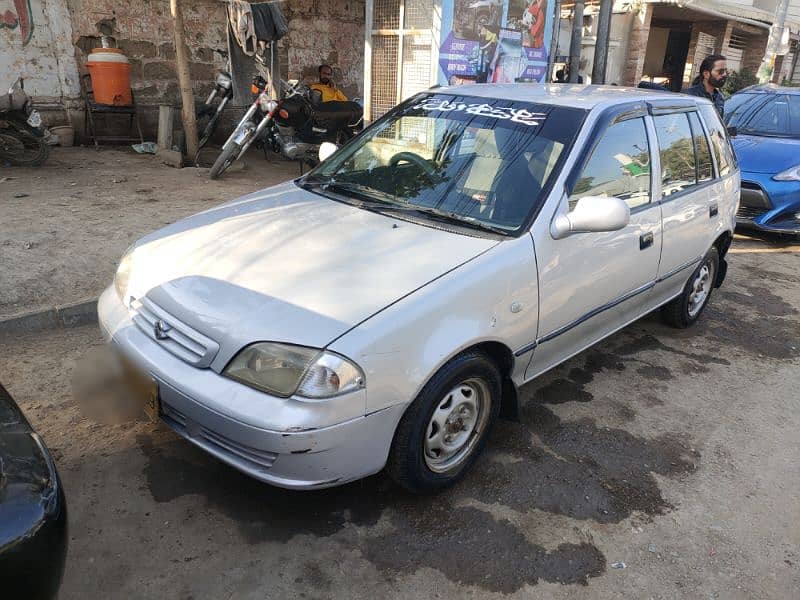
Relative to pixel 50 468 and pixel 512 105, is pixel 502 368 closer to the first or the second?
pixel 512 105

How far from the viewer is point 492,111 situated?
3.42 meters

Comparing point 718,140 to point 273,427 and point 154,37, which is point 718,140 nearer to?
point 273,427

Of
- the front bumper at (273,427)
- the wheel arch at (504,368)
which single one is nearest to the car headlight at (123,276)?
the front bumper at (273,427)

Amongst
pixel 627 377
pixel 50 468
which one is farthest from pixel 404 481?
pixel 627 377

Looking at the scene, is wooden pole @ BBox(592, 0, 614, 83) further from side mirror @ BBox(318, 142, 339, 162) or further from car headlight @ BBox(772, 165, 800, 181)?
side mirror @ BBox(318, 142, 339, 162)

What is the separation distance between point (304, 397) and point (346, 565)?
0.73 meters

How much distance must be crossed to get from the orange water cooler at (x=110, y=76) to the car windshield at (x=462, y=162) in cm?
644

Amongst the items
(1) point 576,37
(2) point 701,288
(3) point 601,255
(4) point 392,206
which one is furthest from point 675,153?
(1) point 576,37

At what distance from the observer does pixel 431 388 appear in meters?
2.46

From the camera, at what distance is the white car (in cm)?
227

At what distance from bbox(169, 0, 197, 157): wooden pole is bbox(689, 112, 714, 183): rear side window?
6.32 m

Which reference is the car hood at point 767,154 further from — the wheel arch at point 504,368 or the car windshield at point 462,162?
the wheel arch at point 504,368

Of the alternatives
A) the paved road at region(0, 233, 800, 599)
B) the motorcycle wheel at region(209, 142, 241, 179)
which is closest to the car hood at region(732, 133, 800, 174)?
the paved road at region(0, 233, 800, 599)

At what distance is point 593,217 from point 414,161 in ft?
3.60
